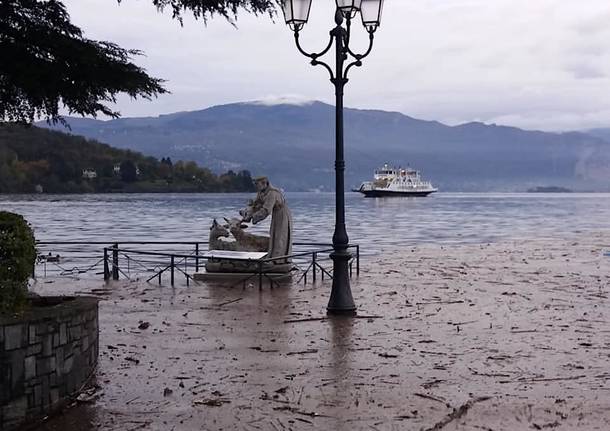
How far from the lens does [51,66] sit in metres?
8.24

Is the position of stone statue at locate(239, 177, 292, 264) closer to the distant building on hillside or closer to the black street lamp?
the black street lamp

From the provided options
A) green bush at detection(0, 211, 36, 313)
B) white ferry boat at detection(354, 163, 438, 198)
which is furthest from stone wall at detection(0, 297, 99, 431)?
white ferry boat at detection(354, 163, 438, 198)

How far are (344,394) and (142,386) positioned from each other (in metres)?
1.82

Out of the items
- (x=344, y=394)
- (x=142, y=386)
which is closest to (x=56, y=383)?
(x=142, y=386)

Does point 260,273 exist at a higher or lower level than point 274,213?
lower

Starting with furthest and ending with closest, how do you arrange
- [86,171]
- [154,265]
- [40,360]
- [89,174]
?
[89,174] < [86,171] < [154,265] < [40,360]

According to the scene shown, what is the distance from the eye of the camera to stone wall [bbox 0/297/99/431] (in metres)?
5.94

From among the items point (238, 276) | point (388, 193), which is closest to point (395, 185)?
point (388, 193)

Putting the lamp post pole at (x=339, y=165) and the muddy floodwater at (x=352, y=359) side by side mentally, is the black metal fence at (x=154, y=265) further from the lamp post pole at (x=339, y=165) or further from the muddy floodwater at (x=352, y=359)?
the lamp post pole at (x=339, y=165)

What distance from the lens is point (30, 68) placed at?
8.10 metres

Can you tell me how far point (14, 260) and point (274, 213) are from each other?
10.3 metres

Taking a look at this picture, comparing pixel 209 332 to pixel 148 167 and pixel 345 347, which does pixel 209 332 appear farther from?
pixel 148 167

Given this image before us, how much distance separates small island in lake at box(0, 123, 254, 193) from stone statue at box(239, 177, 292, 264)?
79.1 metres

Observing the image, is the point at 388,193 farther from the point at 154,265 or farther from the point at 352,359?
the point at 352,359
